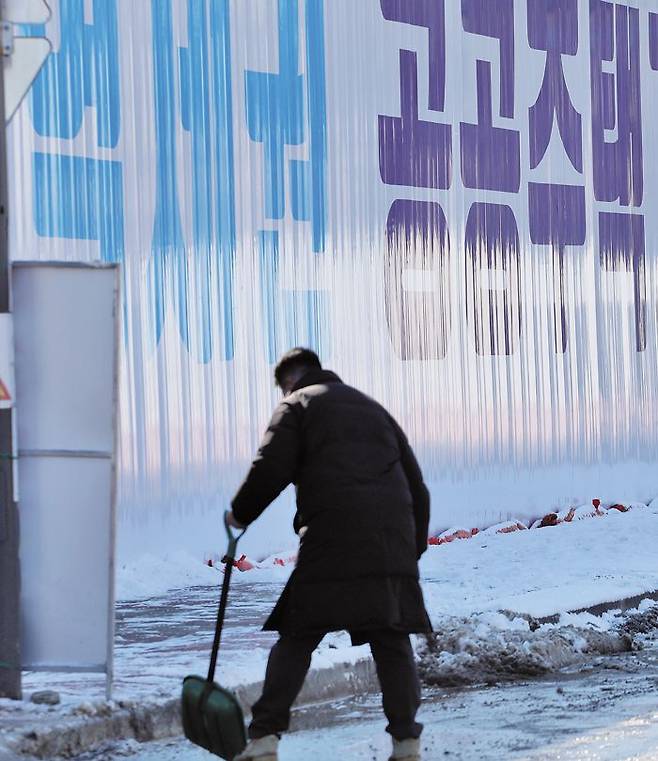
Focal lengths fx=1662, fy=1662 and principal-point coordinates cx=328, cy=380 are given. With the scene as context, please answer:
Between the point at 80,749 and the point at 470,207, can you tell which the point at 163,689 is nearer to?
the point at 80,749

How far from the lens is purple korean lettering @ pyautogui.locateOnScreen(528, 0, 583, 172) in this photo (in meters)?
15.9

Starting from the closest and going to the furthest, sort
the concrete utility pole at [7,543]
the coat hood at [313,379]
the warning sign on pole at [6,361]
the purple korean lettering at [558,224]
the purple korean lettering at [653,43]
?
the coat hood at [313,379], the warning sign on pole at [6,361], the concrete utility pole at [7,543], the purple korean lettering at [558,224], the purple korean lettering at [653,43]

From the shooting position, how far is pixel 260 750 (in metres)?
6.07

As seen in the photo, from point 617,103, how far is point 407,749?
12.1 m

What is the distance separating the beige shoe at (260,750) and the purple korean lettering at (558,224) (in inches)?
406

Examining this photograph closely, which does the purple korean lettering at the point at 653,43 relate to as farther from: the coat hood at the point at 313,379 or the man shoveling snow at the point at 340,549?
the man shoveling snow at the point at 340,549

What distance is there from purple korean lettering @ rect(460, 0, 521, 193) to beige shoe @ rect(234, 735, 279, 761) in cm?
952

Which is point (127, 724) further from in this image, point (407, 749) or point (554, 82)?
point (554, 82)

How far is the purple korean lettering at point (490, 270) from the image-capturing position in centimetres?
1502

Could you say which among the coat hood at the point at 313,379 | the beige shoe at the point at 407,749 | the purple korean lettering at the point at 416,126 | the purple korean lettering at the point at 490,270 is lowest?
the beige shoe at the point at 407,749

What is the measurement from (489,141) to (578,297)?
6.69ft

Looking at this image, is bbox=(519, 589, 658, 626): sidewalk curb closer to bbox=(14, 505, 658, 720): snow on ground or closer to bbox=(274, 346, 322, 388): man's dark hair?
bbox=(14, 505, 658, 720): snow on ground

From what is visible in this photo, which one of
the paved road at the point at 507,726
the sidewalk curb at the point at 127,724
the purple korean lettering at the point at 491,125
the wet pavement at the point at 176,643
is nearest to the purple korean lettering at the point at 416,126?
the purple korean lettering at the point at 491,125

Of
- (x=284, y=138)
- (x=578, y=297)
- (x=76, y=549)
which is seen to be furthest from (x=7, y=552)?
(x=578, y=297)
